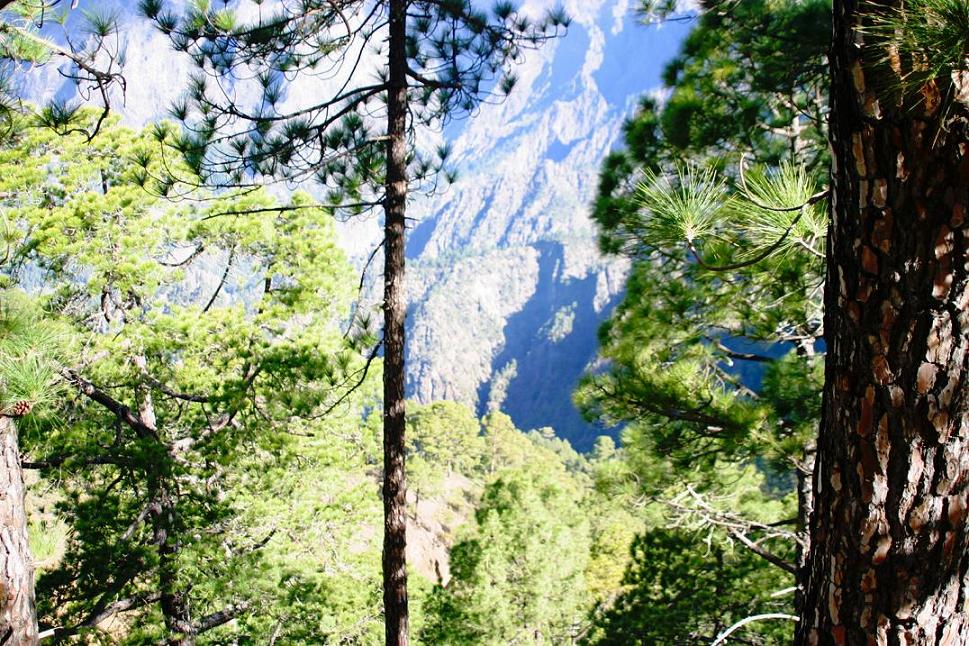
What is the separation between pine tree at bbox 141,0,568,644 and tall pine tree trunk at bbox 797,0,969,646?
3021mm

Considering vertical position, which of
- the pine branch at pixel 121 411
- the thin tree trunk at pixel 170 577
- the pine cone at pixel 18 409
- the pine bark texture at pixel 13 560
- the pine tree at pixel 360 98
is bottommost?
the thin tree trunk at pixel 170 577

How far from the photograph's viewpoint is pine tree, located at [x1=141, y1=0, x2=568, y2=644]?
3.78m

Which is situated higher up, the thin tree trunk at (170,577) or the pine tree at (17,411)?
the pine tree at (17,411)

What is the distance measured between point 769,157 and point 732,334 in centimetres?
119

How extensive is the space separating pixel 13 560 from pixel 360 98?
3.38 metres

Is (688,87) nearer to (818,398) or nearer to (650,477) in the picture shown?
(818,398)

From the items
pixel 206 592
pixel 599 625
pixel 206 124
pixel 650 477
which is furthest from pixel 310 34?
pixel 599 625

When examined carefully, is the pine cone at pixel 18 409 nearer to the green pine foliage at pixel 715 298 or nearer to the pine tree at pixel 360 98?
the pine tree at pixel 360 98

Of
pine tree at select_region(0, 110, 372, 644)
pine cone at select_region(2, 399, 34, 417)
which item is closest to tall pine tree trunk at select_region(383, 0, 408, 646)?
pine tree at select_region(0, 110, 372, 644)

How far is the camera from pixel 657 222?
1.65m

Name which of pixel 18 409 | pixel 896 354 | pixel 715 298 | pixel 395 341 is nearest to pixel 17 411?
pixel 18 409

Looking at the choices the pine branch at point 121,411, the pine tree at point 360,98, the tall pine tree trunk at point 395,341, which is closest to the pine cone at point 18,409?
the pine tree at point 360,98

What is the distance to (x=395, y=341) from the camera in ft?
13.1

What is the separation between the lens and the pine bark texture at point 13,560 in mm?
2225
